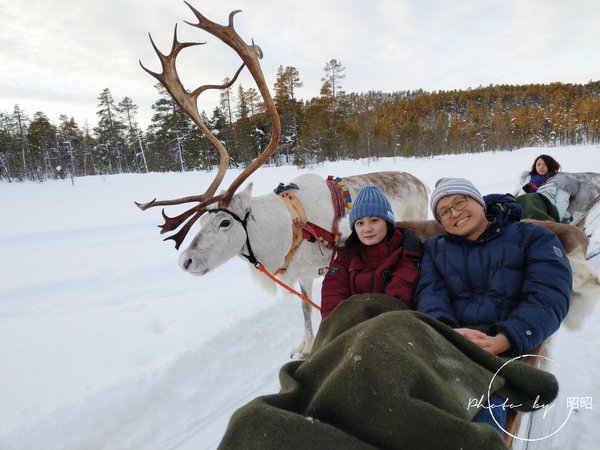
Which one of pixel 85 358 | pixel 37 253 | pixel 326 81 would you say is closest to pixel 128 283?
pixel 85 358

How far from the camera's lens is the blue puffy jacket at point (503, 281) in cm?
164

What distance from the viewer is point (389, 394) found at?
37.2 inches

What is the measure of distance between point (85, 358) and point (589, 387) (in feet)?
14.7

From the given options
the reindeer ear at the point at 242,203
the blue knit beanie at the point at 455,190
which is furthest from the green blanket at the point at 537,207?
the reindeer ear at the point at 242,203

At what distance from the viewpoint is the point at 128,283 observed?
596cm

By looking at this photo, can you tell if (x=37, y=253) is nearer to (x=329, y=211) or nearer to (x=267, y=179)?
(x=329, y=211)

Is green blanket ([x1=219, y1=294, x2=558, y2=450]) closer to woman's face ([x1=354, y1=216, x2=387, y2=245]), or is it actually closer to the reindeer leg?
woman's face ([x1=354, y1=216, x2=387, y2=245])

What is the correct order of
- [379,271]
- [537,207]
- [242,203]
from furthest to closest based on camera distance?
[537,207] < [242,203] < [379,271]

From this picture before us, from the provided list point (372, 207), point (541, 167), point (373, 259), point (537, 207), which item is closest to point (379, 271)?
point (373, 259)

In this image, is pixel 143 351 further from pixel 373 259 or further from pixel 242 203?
pixel 373 259

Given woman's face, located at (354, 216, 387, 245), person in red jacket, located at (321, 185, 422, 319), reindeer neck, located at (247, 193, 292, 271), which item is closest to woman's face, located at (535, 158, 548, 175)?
person in red jacket, located at (321, 185, 422, 319)

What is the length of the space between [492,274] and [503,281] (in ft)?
0.21

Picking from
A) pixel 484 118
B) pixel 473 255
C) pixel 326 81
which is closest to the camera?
pixel 473 255

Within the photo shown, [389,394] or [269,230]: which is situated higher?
[269,230]
